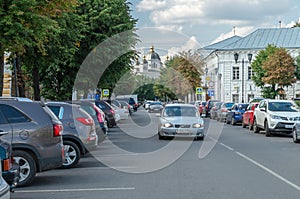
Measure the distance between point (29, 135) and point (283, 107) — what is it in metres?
18.1

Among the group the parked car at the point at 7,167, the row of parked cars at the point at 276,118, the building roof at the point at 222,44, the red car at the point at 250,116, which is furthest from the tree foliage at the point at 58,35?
the building roof at the point at 222,44

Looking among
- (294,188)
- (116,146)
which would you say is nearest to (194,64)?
(116,146)

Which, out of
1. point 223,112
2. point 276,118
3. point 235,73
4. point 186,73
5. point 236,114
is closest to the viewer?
point 276,118

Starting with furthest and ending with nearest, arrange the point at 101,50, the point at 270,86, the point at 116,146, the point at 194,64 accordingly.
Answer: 1. the point at 194,64
2. the point at 270,86
3. the point at 101,50
4. the point at 116,146

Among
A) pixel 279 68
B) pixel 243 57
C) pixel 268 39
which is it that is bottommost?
pixel 279 68

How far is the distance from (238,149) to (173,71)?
7364 centimetres

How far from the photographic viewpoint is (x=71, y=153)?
14.5 m

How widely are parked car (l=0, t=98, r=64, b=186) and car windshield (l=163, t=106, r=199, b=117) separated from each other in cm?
1228

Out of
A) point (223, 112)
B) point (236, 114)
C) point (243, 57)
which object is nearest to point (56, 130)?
point (236, 114)

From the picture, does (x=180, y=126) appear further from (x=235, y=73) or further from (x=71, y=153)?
(x=235, y=73)

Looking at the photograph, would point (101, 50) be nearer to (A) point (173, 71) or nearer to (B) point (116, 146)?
(B) point (116, 146)

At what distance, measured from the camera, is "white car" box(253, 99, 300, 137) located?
25.6m

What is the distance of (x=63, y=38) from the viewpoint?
26969 millimetres

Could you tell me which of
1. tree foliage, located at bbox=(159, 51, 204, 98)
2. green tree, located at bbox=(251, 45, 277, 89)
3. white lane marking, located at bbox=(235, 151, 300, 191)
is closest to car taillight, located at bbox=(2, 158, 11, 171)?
white lane marking, located at bbox=(235, 151, 300, 191)
